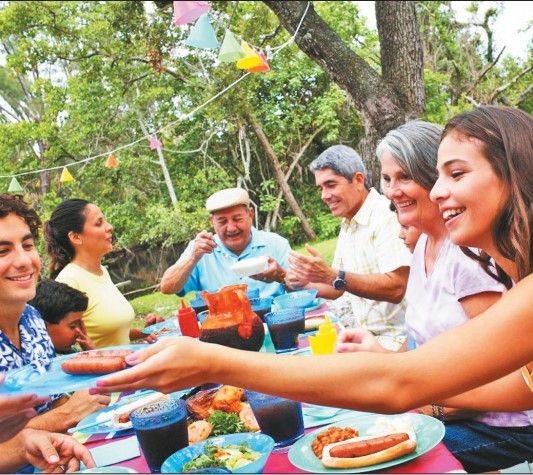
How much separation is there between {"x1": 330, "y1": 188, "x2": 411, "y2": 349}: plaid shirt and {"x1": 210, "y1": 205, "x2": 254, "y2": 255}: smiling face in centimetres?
74

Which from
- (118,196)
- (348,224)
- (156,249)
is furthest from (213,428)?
(118,196)

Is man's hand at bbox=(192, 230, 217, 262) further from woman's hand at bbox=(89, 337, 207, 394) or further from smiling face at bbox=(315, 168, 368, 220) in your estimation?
woman's hand at bbox=(89, 337, 207, 394)

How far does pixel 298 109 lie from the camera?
1756 centimetres

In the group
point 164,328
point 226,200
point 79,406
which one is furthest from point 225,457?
point 226,200

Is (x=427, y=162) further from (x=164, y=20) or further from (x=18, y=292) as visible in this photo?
(x=164, y=20)

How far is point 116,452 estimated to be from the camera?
5.55ft

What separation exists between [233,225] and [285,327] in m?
1.63

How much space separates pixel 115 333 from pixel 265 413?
2.30m

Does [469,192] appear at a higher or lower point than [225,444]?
higher

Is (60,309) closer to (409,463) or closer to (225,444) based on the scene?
(225,444)

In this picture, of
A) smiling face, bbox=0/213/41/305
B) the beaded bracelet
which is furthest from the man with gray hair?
smiling face, bbox=0/213/41/305

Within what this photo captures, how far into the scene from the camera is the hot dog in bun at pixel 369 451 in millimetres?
1300

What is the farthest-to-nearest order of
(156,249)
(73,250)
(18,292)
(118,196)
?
(118,196), (156,249), (73,250), (18,292)

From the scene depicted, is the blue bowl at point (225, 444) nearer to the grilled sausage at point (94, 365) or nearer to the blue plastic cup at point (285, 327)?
the grilled sausage at point (94, 365)
